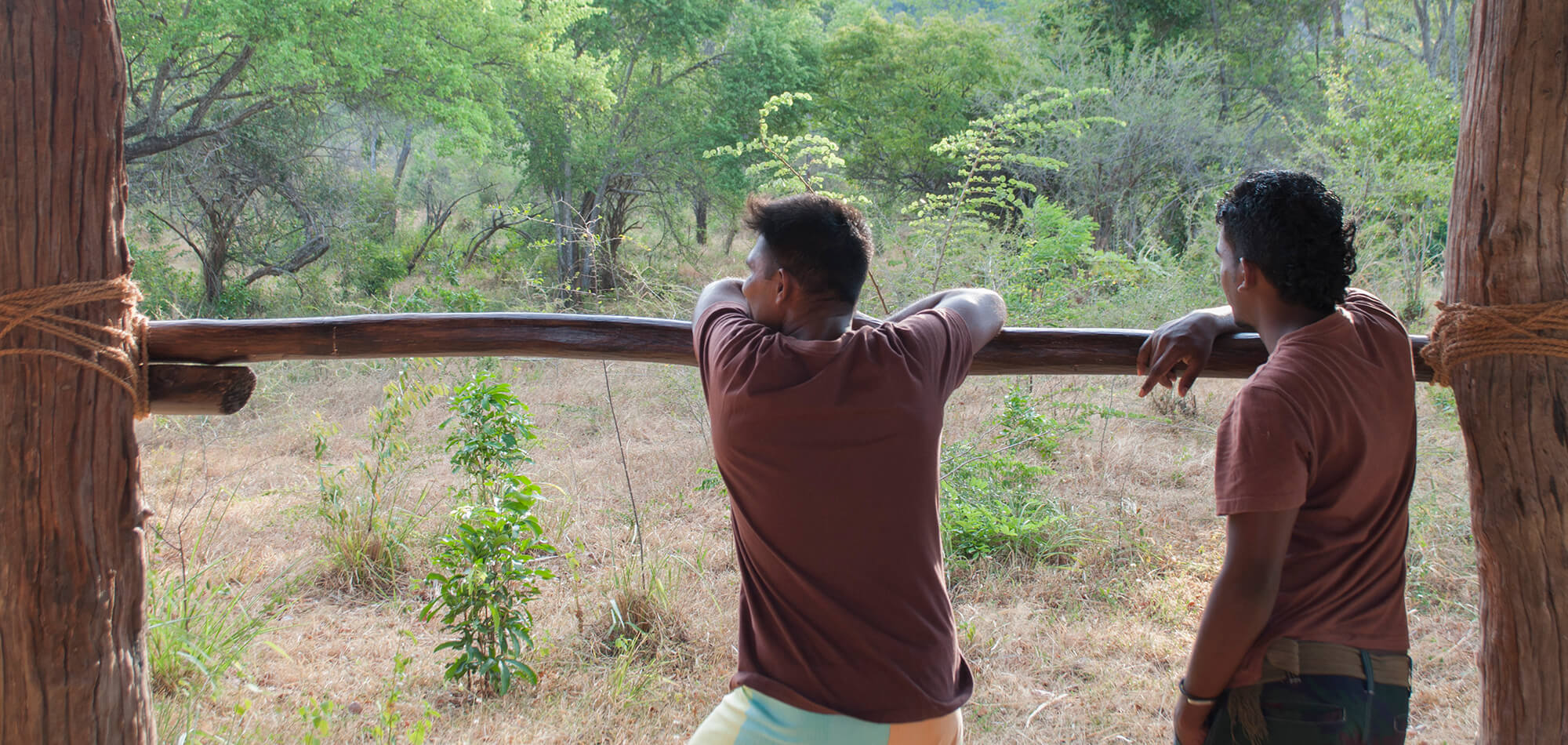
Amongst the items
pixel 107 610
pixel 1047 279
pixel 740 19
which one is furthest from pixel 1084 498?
pixel 740 19

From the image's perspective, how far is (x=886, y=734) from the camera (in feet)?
5.32

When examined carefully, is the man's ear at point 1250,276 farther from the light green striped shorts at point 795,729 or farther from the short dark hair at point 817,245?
the light green striped shorts at point 795,729

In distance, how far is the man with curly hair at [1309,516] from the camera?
1591 millimetres

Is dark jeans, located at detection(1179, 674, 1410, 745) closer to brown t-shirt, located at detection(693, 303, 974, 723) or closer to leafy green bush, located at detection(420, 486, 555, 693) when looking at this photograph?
brown t-shirt, located at detection(693, 303, 974, 723)

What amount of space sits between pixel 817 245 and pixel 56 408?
165 cm

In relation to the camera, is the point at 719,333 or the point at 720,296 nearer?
the point at 719,333

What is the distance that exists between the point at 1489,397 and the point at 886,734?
1.51m

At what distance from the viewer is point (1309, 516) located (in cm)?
168

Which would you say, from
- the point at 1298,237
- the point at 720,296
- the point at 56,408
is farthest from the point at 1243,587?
the point at 56,408

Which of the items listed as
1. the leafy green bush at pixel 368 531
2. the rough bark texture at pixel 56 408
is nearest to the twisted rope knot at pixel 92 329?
the rough bark texture at pixel 56 408

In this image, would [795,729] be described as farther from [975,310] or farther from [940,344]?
[975,310]

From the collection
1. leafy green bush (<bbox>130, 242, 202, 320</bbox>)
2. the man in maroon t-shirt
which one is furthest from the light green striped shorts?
leafy green bush (<bbox>130, 242, 202, 320</bbox>)

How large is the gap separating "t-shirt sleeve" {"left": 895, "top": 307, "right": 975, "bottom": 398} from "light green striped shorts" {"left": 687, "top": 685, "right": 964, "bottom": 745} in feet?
1.94

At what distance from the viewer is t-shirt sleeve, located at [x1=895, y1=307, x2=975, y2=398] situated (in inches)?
67.4
